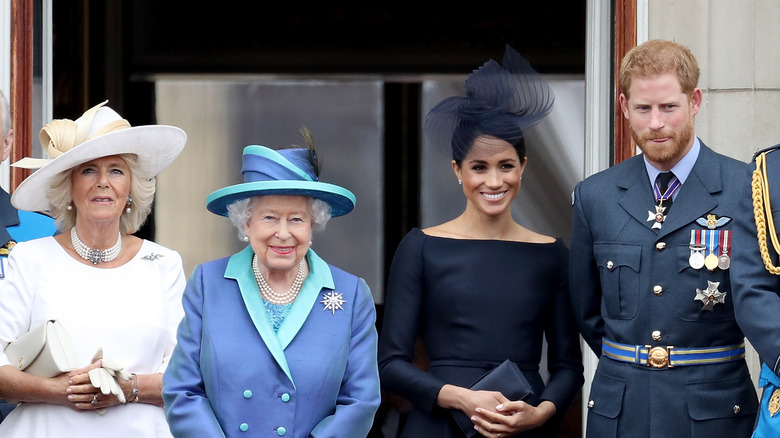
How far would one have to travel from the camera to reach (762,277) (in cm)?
329

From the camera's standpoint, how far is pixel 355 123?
25.4 feet

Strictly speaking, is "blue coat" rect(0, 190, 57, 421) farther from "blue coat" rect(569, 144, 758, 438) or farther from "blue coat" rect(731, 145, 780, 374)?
"blue coat" rect(731, 145, 780, 374)

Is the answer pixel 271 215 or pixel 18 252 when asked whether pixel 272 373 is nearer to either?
pixel 271 215

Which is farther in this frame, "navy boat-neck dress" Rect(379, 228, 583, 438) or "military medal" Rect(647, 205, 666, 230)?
"navy boat-neck dress" Rect(379, 228, 583, 438)

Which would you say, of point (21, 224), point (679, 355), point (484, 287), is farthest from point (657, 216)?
point (21, 224)

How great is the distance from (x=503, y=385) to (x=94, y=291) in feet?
4.13

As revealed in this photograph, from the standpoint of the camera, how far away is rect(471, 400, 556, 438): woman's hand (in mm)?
3766

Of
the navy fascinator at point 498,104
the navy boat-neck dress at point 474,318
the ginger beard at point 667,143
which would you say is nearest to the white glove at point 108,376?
the navy boat-neck dress at point 474,318

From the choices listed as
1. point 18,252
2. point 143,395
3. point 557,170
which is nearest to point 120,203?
point 18,252

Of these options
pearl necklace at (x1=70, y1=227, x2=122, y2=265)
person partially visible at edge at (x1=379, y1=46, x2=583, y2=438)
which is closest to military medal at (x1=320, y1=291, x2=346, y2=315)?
person partially visible at edge at (x1=379, y1=46, x2=583, y2=438)

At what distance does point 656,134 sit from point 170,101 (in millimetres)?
4615

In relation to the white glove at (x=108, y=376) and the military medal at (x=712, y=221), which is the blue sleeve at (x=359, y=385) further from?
the military medal at (x=712, y=221)

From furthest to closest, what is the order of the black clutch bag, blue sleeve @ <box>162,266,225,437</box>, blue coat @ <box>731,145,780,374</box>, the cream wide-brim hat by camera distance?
1. the black clutch bag
2. the cream wide-brim hat
3. blue sleeve @ <box>162,266,225,437</box>
4. blue coat @ <box>731,145,780,374</box>

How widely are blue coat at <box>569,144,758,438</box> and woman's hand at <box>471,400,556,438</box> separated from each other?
185 millimetres
